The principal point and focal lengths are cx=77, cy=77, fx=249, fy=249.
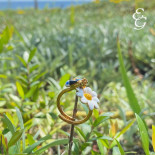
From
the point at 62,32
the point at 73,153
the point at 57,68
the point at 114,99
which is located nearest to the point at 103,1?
the point at 62,32

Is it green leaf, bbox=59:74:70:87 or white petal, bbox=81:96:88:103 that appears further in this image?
green leaf, bbox=59:74:70:87

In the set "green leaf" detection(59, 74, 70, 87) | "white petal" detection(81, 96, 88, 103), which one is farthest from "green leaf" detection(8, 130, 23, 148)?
"green leaf" detection(59, 74, 70, 87)

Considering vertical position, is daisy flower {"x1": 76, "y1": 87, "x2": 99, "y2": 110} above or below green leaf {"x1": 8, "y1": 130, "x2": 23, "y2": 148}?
above

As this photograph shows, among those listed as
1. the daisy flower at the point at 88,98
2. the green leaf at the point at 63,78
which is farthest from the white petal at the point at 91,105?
the green leaf at the point at 63,78

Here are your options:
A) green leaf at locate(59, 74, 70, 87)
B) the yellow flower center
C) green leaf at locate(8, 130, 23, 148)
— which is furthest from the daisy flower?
green leaf at locate(59, 74, 70, 87)

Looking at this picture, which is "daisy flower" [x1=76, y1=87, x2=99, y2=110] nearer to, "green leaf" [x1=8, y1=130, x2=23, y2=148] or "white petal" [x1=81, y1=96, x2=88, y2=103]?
"white petal" [x1=81, y1=96, x2=88, y2=103]

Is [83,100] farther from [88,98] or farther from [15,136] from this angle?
[15,136]

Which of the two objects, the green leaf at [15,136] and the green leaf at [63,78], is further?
the green leaf at [63,78]

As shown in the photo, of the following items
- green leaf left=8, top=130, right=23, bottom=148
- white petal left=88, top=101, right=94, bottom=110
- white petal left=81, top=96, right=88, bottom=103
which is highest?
white petal left=81, top=96, right=88, bottom=103

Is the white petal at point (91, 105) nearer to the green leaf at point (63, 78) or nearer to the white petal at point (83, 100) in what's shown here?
the white petal at point (83, 100)

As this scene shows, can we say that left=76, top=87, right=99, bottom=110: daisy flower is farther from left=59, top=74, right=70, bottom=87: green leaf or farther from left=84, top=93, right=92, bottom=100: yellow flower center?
left=59, top=74, right=70, bottom=87: green leaf
